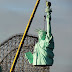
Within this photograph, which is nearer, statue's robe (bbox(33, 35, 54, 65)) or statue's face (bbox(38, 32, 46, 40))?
statue's robe (bbox(33, 35, 54, 65))

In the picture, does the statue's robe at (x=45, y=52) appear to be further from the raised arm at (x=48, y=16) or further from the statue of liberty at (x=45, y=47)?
the raised arm at (x=48, y=16)

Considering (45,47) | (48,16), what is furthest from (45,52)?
(48,16)

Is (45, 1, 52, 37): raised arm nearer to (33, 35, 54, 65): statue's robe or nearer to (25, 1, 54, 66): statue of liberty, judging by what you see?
(25, 1, 54, 66): statue of liberty

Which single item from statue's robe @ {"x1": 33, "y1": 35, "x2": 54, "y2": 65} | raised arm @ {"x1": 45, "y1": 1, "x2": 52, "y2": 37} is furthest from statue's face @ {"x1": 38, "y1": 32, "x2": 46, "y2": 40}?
raised arm @ {"x1": 45, "y1": 1, "x2": 52, "y2": 37}

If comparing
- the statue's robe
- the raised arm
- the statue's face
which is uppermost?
the raised arm

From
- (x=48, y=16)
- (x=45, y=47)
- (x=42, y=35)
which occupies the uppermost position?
(x=48, y=16)

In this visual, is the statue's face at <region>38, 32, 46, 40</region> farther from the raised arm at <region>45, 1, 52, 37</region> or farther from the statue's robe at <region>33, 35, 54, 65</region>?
the raised arm at <region>45, 1, 52, 37</region>

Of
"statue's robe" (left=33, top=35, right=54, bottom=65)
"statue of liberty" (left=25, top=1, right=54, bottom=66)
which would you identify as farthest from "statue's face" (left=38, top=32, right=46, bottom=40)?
"statue's robe" (left=33, top=35, right=54, bottom=65)

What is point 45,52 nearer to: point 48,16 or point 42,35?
point 42,35

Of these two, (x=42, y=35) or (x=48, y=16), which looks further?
(x=42, y=35)

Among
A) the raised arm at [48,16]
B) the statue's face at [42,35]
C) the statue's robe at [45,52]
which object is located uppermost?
the raised arm at [48,16]

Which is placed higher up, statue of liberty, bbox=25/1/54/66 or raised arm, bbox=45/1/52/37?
raised arm, bbox=45/1/52/37

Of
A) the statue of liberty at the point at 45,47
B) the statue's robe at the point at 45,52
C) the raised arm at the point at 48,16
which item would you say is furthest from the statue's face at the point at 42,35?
the raised arm at the point at 48,16

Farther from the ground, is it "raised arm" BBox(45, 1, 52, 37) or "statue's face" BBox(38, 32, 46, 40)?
"raised arm" BBox(45, 1, 52, 37)
